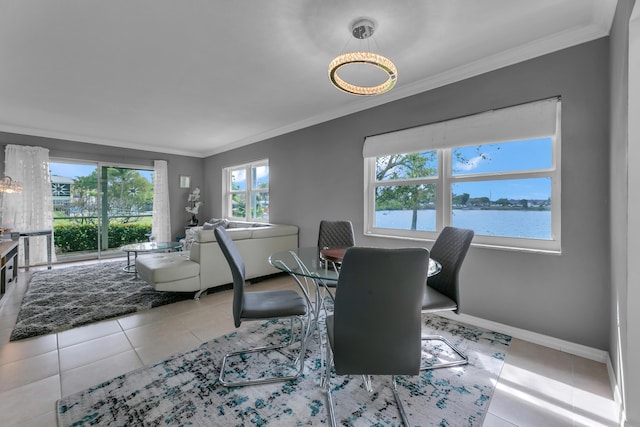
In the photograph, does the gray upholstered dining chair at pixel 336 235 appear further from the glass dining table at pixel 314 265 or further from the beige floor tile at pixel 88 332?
the beige floor tile at pixel 88 332

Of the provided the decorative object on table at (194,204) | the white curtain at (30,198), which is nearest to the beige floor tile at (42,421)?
the white curtain at (30,198)

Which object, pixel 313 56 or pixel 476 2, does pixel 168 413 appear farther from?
pixel 476 2

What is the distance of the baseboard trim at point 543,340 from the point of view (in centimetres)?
206

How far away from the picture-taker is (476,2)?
183 cm

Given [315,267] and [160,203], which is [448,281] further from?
[160,203]

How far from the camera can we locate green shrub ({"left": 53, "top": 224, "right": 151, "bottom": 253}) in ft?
17.9

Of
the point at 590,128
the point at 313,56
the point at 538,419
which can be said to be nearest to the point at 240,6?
the point at 313,56

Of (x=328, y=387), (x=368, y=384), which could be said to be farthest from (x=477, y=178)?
(x=328, y=387)

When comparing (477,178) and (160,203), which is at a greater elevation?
(477,178)

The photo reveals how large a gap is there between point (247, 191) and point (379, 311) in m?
4.99

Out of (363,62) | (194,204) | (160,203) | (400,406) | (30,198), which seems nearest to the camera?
(400,406)

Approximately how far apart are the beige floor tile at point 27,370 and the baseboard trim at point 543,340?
3.30 meters

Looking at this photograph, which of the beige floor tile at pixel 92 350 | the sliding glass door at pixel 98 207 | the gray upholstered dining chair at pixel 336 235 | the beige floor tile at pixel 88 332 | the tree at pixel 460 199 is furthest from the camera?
the sliding glass door at pixel 98 207

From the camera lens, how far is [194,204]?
682 centimetres
